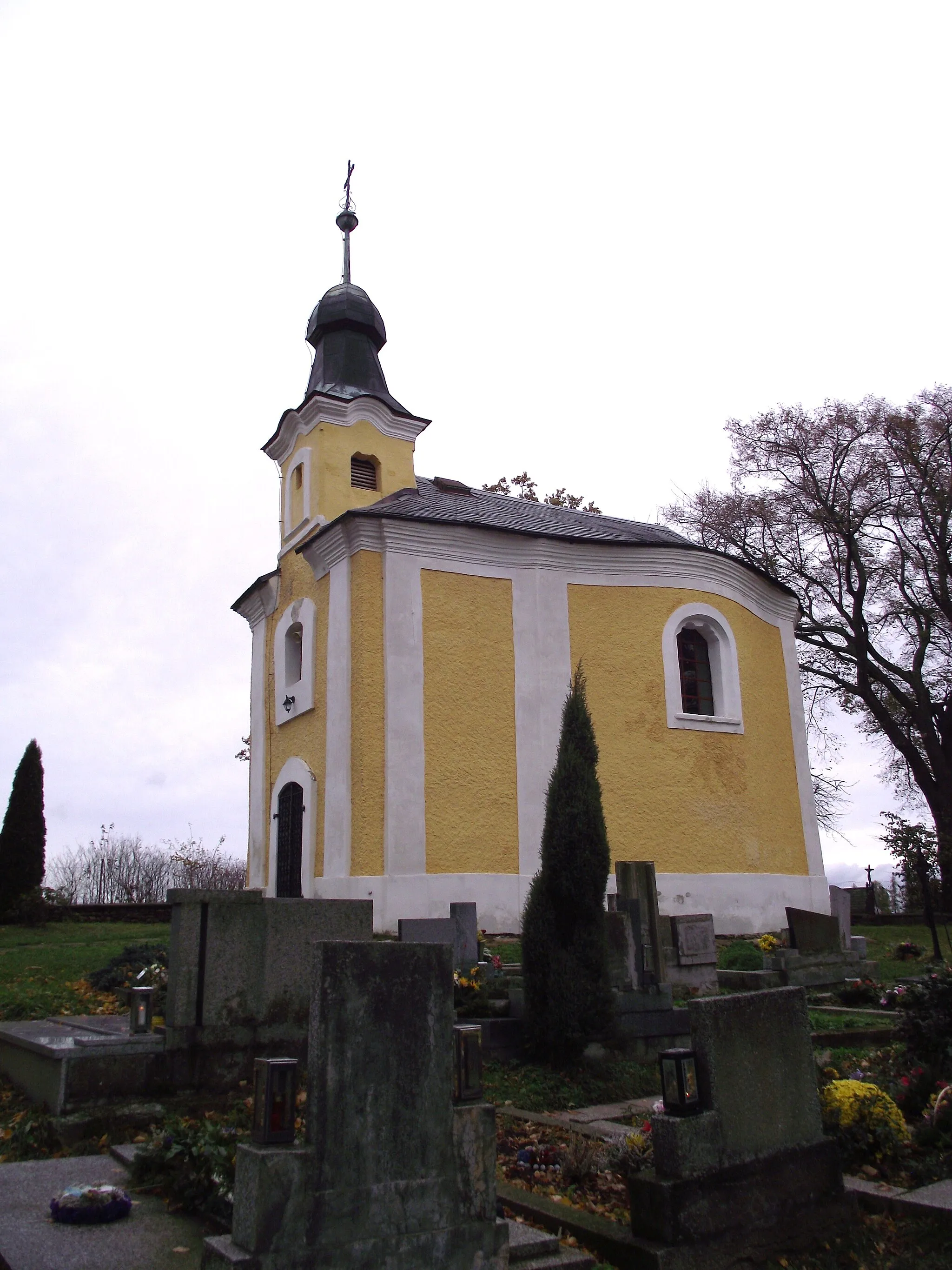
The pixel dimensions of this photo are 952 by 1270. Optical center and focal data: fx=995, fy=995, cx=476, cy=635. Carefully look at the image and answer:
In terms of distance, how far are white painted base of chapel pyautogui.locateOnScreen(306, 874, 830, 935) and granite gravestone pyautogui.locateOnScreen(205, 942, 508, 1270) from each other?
8.97m

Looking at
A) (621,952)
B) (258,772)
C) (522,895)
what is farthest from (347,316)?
(621,952)

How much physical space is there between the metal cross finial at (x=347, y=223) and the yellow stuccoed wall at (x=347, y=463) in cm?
443

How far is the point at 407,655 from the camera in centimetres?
1458

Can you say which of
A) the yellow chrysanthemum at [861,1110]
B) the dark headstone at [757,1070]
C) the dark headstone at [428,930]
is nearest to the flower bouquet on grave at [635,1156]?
the dark headstone at [757,1070]

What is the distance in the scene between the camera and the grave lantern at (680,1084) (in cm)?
383

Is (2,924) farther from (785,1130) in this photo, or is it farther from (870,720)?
(870,720)

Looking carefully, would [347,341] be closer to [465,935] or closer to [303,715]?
[303,715]

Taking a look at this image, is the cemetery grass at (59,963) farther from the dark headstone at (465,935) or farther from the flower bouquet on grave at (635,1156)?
the flower bouquet on grave at (635,1156)

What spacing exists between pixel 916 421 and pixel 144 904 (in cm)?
1912

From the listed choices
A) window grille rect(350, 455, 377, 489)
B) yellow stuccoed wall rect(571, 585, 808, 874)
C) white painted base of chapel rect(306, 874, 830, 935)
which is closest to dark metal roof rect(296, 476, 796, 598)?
window grille rect(350, 455, 377, 489)

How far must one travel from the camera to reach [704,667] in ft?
56.1

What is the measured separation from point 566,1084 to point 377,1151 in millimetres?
4113

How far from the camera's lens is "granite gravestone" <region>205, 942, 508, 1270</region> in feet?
9.43

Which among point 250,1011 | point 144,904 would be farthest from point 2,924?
point 250,1011
